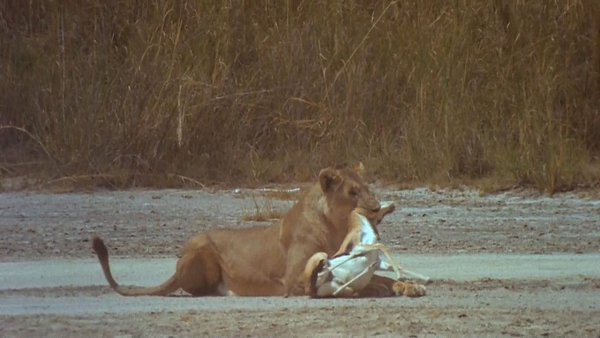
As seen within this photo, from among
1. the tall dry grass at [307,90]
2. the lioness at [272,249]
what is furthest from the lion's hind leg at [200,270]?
the tall dry grass at [307,90]

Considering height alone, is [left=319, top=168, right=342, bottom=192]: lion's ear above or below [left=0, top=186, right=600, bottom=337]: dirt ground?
above

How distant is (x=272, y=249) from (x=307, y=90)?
6.65m

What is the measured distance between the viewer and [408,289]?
810cm

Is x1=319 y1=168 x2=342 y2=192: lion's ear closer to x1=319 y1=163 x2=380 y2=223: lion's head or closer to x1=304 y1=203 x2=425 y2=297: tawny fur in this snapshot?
x1=319 y1=163 x2=380 y2=223: lion's head

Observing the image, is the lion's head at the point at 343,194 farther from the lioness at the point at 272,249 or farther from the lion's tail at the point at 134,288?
the lion's tail at the point at 134,288

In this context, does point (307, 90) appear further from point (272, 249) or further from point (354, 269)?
point (354, 269)

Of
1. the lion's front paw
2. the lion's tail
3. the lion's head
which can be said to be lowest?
the lion's front paw

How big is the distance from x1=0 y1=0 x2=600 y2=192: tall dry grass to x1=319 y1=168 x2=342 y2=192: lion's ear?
476 cm

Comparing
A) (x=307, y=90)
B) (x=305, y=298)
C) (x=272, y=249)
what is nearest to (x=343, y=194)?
(x=272, y=249)

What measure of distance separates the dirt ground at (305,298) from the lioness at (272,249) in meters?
0.14

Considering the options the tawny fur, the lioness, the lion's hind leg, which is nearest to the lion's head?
the lioness

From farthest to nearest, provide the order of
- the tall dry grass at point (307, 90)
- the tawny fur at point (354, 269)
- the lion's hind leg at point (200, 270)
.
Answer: the tall dry grass at point (307, 90)
the lion's hind leg at point (200, 270)
the tawny fur at point (354, 269)

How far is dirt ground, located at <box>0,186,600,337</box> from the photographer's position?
23.8ft

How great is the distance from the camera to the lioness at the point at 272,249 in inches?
330
